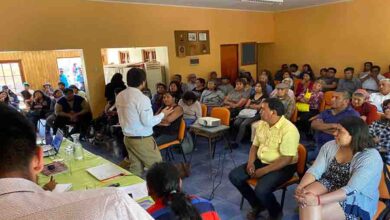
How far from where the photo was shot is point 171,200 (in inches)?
53.6

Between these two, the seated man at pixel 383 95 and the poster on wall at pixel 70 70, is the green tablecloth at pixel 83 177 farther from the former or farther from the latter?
the poster on wall at pixel 70 70

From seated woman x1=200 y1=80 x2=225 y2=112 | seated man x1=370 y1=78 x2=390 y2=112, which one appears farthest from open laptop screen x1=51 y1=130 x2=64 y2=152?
seated man x1=370 y1=78 x2=390 y2=112

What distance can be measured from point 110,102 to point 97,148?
0.98m

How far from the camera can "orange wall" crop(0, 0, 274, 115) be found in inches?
193

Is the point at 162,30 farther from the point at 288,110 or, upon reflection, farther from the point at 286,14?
the point at 286,14

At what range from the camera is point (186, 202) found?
1.31 metres

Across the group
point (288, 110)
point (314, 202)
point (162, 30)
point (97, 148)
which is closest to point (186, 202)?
point (314, 202)

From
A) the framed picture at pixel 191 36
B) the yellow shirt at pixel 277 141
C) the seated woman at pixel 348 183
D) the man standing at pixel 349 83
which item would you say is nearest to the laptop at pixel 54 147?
the yellow shirt at pixel 277 141

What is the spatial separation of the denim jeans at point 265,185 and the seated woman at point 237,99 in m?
2.70

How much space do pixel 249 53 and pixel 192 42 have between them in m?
2.47

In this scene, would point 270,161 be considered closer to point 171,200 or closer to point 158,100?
point 171,200

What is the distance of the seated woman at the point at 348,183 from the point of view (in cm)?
188

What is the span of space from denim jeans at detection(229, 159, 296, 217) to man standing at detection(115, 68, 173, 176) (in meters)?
0.88

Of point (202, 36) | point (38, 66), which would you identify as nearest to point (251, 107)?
point (202, 36)
